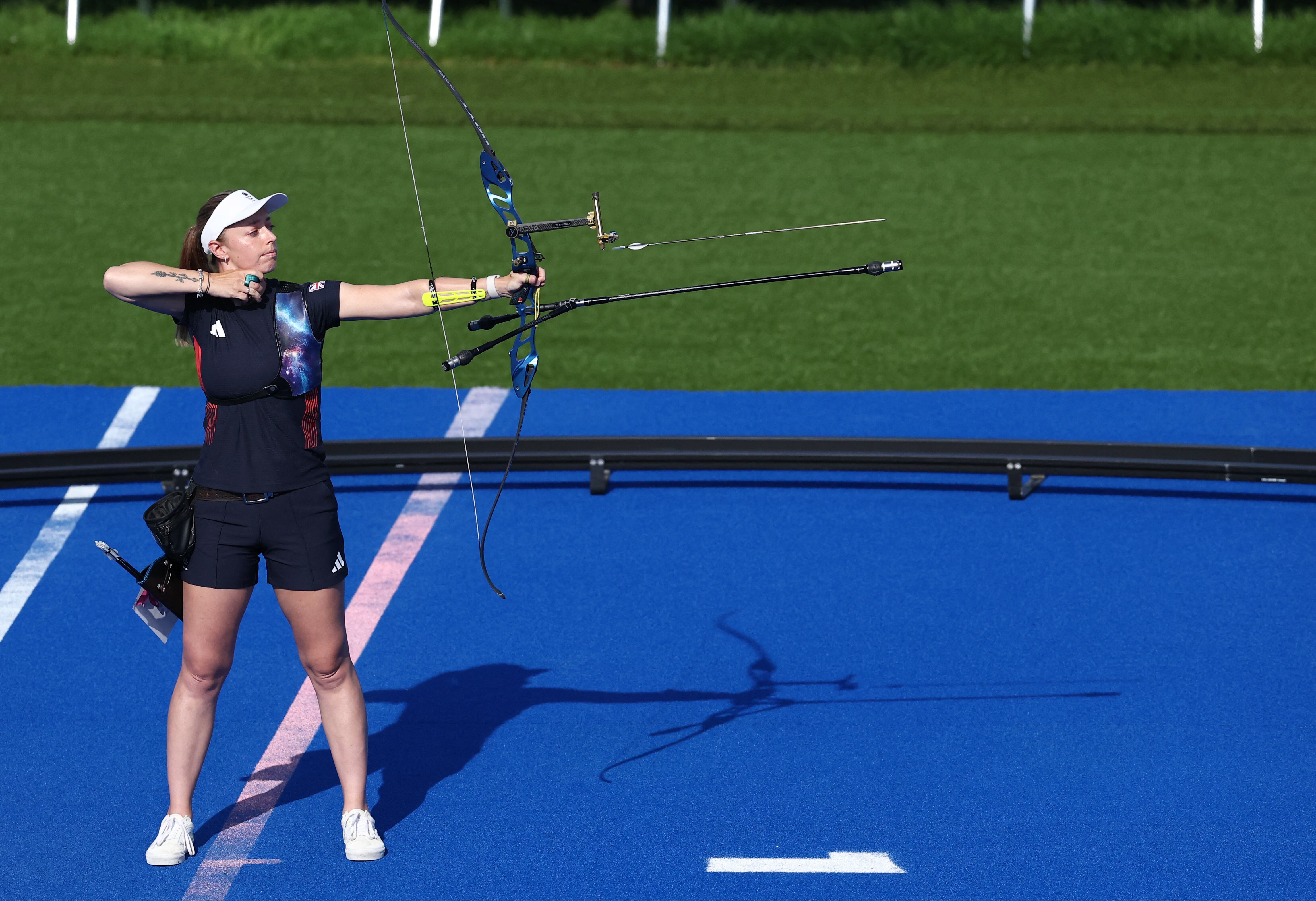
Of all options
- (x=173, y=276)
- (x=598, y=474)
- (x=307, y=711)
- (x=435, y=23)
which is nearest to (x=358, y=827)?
(x=307, y=711)

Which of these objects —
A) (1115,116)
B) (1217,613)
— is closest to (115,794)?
(1217,613)

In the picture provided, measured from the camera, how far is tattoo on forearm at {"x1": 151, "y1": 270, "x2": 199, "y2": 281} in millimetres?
4652

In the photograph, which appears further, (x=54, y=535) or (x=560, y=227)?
(x=54, y=535)

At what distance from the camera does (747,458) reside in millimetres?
8117

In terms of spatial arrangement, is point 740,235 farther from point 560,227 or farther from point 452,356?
point 452,356

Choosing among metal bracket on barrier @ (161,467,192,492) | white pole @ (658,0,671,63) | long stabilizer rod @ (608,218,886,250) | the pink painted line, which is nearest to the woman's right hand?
long stabilizer rod @ (608,218,886,250)

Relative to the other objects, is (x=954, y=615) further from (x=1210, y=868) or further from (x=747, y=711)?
(x=1210, y=868)

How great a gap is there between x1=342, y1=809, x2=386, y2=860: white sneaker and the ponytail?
5.40 feet

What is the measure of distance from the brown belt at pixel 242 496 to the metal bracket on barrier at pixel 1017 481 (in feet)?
14.7

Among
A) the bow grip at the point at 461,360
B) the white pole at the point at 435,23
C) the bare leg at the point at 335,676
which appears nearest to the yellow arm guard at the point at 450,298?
the bow grip at the point at 461,360

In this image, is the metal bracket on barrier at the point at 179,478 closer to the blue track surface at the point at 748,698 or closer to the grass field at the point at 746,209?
the blue track surface at the point at 748,698

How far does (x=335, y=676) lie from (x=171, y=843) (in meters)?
0.78

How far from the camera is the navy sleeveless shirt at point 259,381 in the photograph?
4.72 m

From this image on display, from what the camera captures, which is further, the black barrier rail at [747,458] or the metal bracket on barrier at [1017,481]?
the metal bracket on barrier at [1017,481]
